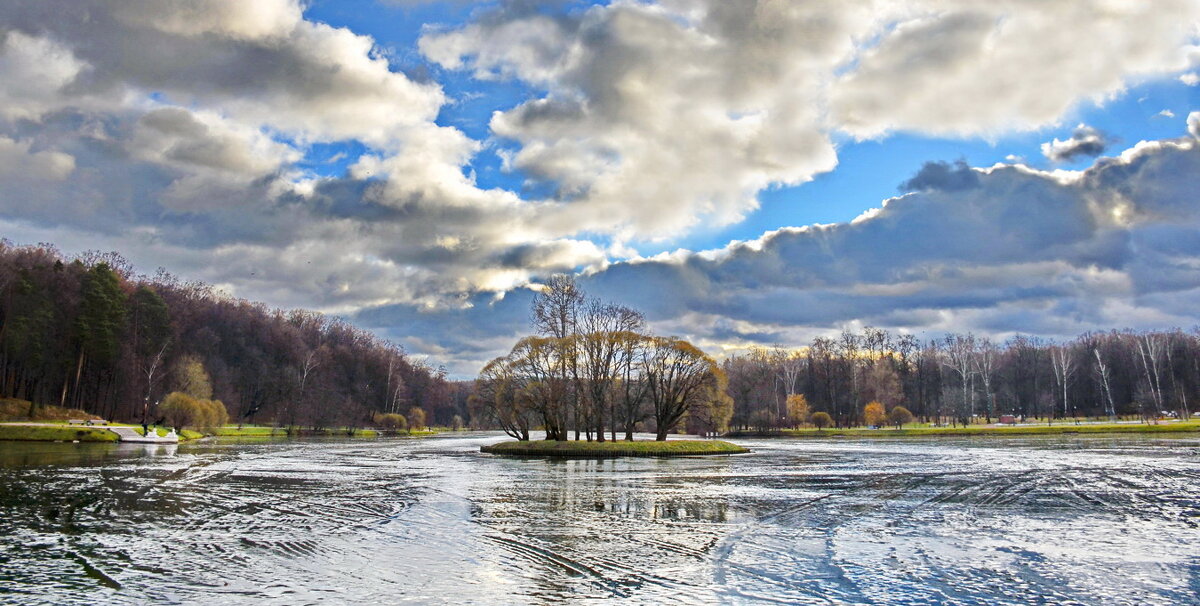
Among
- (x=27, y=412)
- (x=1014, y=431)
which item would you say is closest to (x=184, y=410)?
(x=27, y=412)

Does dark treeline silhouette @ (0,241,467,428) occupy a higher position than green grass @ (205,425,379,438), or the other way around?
dark treeline silhouette @ (0,241,467,428)

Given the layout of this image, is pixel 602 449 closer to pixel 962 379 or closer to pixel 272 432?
pixel 272 432

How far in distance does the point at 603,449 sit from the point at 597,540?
37843 millimetres

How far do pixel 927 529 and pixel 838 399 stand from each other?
13055cm

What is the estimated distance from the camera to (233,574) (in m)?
11.7

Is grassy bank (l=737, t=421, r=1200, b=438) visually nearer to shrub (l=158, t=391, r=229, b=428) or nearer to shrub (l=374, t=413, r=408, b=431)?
shrub (l=374, t=413, r=408, b=431)

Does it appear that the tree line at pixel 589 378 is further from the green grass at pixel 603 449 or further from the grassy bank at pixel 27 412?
the grassy bank at pixel 27 412

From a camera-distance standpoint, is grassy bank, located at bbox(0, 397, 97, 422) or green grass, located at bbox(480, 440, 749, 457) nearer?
green grass, located at bbox(480, 440, 749, 457)

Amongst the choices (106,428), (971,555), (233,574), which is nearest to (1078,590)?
(971,555)

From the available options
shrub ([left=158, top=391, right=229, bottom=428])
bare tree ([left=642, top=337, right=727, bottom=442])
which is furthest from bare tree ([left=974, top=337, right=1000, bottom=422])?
shrub ([left=158, top=391, right=229, bottom=428])

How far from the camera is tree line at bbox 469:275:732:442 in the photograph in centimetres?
5781

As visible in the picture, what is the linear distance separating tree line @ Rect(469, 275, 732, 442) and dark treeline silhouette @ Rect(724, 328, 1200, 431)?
61.2m

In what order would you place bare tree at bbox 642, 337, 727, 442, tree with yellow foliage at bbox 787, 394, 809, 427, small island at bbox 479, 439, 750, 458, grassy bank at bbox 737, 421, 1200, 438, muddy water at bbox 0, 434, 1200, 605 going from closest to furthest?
1. muddy water at bbox 0, 434, 1200, 605
2. small island at bbox 479, 439, 750, 458
3. bare tree at bbox 642, 337, 727, 442
4. grassy bank at bbox 737, 421, 1200, 438
5. tree with yellow foliage at bbox 787, 394, 809, 427

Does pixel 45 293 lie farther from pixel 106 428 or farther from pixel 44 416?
pixel 106 428
